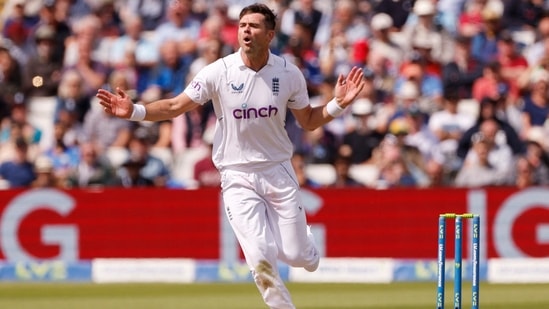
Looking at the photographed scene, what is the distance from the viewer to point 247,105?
8008 millimetres

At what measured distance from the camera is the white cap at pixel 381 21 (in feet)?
50.3

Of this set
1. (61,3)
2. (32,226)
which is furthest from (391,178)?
(61,3)

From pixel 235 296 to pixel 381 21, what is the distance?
4582 mm

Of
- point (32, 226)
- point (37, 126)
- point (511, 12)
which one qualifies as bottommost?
point (32, 226)

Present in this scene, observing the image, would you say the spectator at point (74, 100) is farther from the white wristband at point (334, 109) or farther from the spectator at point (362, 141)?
the white wristband at point (334, 109)

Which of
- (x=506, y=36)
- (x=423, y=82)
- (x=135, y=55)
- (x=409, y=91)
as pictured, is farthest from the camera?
(x=135, y=55)

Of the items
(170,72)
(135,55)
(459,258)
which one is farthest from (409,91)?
(459,258)

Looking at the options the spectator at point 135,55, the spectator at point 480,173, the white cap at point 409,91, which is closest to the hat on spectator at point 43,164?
the spectator at point 135,55

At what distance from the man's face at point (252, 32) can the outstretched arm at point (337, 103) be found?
0.53 meters

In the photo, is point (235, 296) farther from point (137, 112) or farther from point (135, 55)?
point (135, 55)

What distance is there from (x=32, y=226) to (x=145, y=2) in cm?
362

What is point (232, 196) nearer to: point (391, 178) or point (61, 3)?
point (391, 178)

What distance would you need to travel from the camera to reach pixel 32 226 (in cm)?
1400

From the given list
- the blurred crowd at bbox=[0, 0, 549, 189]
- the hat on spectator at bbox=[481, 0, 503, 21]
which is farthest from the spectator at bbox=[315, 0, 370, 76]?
the hat on spectator at bbox=[481, 0, 503, 21]
